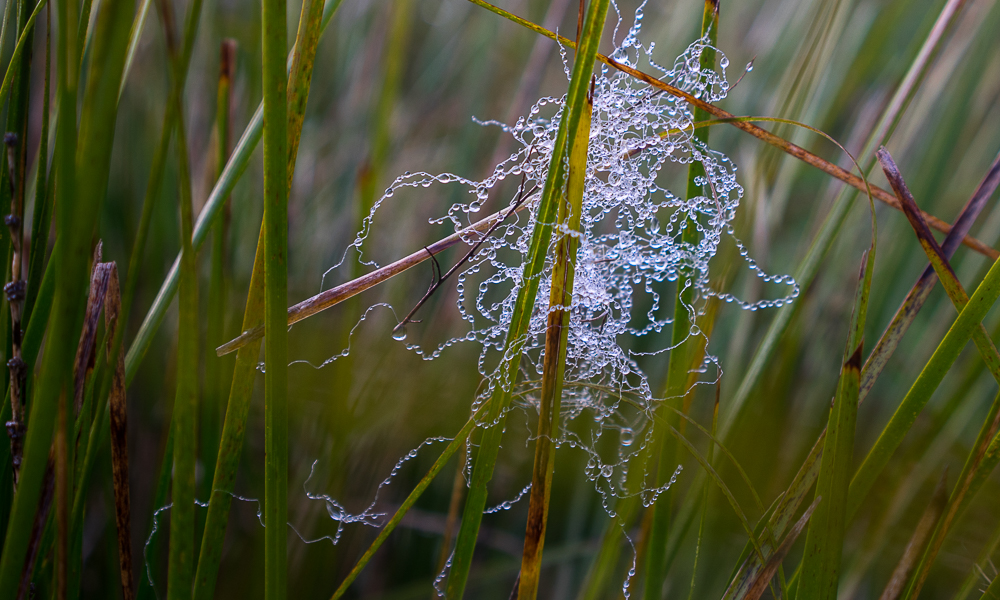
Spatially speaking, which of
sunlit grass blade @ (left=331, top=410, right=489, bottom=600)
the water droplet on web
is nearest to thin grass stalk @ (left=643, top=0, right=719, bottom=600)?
the water droplet on web

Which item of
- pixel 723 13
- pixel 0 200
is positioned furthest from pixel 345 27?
pixel 0 200

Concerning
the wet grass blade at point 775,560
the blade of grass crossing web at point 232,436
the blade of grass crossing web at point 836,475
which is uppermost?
the blade of grass crossing web at point 836,475

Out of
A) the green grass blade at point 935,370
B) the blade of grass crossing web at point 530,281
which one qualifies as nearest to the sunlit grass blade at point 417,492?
the blade of grass crossing web at point 530,281

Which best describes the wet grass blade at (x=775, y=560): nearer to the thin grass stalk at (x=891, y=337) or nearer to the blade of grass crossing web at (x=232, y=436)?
the thin grass stalk at (x=891, y=337)

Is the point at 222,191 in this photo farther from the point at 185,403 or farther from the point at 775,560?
the point at 775,560

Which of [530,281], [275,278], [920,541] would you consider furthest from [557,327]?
[920,541]

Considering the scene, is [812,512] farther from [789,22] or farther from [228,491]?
[789,22]
